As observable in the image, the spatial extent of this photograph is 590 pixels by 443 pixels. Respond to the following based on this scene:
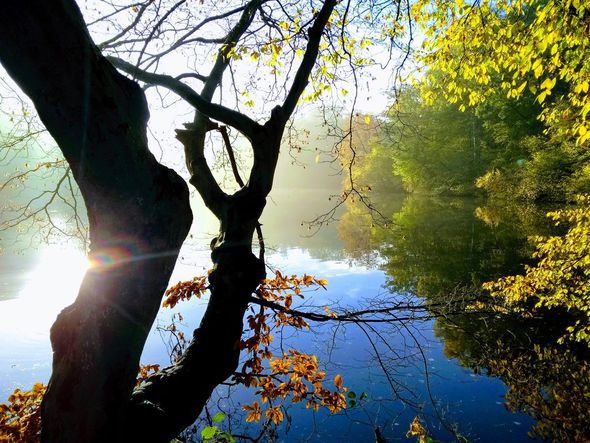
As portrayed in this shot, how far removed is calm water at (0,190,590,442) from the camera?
5.70m

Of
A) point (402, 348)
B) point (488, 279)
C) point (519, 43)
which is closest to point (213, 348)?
point (519, 43)

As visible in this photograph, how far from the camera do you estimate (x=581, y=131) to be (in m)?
3.37

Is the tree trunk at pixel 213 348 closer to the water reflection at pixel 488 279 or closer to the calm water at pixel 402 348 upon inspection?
the calm water at pixel 402 348

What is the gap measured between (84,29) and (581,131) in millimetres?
4142

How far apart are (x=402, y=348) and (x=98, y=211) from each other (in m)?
7.93

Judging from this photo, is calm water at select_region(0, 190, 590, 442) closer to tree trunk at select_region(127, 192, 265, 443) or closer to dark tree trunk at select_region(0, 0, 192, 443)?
tree trunk at select_region(127, 192, 265, 443)

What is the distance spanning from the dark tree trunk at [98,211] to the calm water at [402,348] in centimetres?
190

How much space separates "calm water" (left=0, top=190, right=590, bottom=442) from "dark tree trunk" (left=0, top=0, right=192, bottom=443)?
6.24 feet

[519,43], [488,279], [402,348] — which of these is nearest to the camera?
[519,43]

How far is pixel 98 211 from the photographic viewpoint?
1.63m

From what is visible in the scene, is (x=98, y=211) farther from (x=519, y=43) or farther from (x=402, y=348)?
(x=402, y=348)

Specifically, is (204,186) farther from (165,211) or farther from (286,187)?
(286,187)

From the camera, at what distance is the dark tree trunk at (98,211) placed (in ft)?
4.63

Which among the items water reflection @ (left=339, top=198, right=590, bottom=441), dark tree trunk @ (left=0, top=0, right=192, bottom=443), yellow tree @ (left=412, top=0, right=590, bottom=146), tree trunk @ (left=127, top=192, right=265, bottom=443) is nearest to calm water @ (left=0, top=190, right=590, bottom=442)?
water reflection @ (left=339, top=198, right=590, bottom=441)
